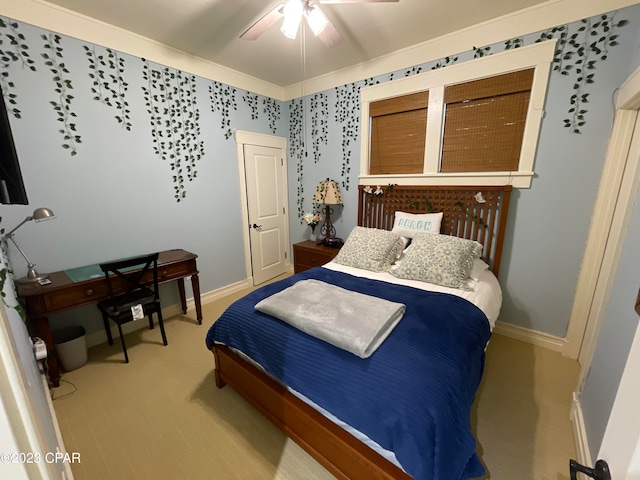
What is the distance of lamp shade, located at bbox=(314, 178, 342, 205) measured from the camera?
322 cm

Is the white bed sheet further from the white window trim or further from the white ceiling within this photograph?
the white ceiling

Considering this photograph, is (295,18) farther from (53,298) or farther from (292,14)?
(53,298)

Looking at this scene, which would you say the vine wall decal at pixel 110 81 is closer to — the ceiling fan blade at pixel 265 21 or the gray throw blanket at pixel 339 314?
the ceiling fan blade at pixel 265 21

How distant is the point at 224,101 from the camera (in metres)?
3.04

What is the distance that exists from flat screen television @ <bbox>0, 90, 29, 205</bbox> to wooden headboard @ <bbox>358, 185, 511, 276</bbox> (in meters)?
2.72

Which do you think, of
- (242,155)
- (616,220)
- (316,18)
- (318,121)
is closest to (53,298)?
(242,155)

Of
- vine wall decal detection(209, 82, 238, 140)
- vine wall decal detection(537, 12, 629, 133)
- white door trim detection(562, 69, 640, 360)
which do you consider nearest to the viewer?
white door trim detection(562, 69, 640, 360)

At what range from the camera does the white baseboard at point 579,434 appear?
4.40 feet

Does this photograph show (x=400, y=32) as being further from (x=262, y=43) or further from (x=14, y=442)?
(x=14, y=442)

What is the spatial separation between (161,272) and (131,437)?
127cm

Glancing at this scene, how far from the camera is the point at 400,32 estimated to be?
233 cm

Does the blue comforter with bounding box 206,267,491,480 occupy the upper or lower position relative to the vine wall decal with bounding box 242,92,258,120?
lower

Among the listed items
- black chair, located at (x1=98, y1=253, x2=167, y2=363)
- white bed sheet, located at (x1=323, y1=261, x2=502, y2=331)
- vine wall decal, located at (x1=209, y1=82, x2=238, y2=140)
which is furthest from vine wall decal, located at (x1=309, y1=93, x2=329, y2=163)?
black chair, located at (x1=98, y1=253, x2=167, y2=363)

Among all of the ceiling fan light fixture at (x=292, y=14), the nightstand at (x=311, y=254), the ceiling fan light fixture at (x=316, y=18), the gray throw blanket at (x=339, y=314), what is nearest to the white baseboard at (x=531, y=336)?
the gray throw blanket at (x=339, y=314)
